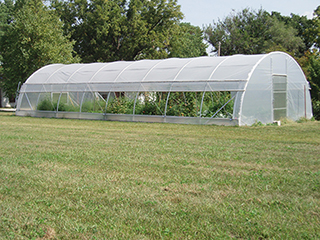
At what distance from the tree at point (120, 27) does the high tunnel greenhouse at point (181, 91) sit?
1519cm

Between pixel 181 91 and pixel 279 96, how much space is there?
4930 millimetres

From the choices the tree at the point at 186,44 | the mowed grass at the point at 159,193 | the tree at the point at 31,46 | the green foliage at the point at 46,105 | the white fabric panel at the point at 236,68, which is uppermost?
the tree at the point at 186,44

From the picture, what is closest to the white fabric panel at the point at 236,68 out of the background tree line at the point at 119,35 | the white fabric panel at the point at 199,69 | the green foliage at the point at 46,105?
the white fabric panel at the point at 199,69

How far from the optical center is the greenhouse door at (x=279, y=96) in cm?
1864

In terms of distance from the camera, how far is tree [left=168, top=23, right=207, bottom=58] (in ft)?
136

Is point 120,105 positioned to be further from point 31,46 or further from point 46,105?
point 31,46

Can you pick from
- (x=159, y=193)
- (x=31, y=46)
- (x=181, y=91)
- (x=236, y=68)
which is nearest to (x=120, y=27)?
(x=31, y=46)

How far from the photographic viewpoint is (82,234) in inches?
149

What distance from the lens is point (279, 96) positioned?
19031mm

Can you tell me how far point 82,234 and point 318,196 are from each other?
3.11 meters

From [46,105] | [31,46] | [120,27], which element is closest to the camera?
[46,105]

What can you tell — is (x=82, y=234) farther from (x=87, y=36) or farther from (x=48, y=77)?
(x=87, y=36)

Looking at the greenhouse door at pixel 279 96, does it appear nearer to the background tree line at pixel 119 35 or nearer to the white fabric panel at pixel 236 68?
the white fabric panel at pixel 236 68

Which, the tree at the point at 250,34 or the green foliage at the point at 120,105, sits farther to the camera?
the tree at the point at 250,34
